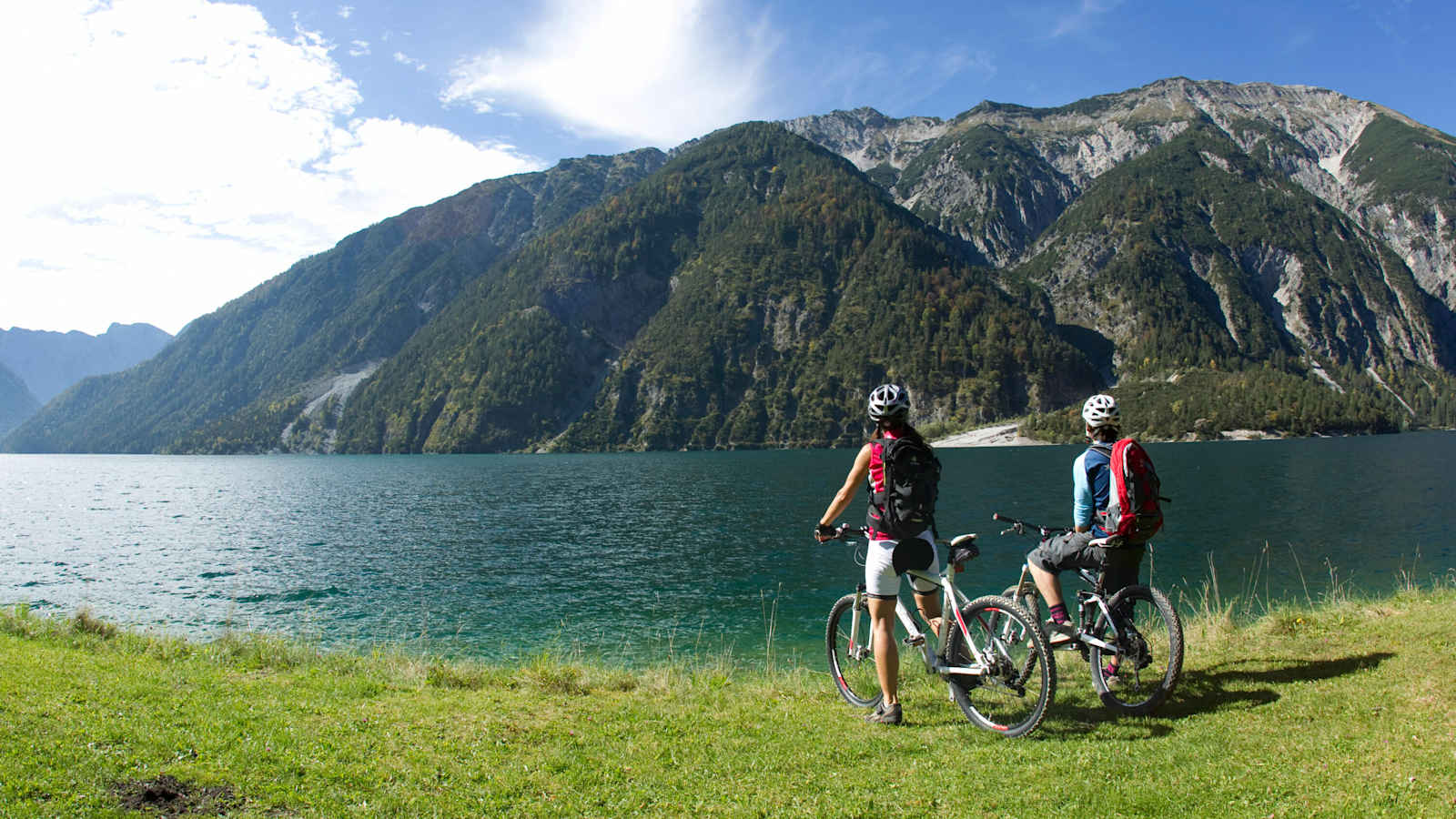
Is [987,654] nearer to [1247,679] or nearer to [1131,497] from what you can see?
Result: [1131,497]

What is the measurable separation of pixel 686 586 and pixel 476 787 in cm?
2524

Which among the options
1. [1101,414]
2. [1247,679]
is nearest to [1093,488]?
[1101,414]

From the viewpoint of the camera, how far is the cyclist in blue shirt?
782cm

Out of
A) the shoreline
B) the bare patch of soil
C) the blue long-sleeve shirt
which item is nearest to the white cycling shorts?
A: the blue long-sleeve shirt

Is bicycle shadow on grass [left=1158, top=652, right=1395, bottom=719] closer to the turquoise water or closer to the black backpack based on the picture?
the black backpack

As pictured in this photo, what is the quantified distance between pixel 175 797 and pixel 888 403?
6.45 metres

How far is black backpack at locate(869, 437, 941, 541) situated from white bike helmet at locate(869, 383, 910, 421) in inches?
11.7

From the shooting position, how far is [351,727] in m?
7.03

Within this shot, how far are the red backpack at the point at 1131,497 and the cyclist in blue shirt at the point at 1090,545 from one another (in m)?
0.15

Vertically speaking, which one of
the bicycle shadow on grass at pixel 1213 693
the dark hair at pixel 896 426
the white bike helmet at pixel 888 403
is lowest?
the bicycle shadow on grass at pixel 1213 693

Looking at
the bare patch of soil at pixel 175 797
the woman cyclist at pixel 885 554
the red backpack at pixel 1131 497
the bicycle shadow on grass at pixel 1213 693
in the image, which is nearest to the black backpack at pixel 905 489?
the woman cyclist at pixel 885 554

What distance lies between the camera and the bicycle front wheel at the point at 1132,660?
24.4 ft

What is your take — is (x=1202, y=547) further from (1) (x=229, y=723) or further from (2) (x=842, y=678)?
(1) (x=229, y=723)

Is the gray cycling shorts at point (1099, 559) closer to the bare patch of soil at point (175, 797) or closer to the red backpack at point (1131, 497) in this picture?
the red backpack at point (1131, 497)
